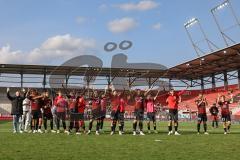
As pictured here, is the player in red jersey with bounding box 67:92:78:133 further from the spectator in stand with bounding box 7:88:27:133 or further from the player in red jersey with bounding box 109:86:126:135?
the spectator in stand with bounding box 7:88:27:133

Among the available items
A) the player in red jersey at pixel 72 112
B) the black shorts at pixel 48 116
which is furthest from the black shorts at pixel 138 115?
the black shorts at pixel 48 116

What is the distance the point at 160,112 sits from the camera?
57.9 meters

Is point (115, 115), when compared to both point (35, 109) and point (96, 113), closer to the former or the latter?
point (96, 113)

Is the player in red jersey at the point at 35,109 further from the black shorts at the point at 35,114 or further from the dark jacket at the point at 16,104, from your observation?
the dark jacket at the point at 16,104

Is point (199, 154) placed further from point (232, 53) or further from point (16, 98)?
point (232, 53)

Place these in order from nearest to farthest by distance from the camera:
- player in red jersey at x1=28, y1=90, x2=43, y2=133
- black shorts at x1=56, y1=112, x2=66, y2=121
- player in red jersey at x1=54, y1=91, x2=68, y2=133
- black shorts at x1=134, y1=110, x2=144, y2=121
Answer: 1. black shorts at x1=134, y1=110, x2=144, y2=121
2. player in red jersey at x1=54, y1=91, x2=68, y2=133
3. black shorts at x1=56, y1=112, x2=66, y2=121
4. player in red jersey at x1=28, y1=90, x2=43, y2=133

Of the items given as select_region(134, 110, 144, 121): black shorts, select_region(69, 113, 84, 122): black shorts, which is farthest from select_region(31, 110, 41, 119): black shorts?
select_region(134, 110, 144, 121): black shorts

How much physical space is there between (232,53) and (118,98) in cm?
3464

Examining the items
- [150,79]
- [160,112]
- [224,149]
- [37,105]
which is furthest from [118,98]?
[150,79]

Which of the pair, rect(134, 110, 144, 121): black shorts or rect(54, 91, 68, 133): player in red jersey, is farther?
rect(54, 91, 68, 133): player in red jersey

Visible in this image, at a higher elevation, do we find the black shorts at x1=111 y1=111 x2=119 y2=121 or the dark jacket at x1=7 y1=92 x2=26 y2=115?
the dark jacket at x1=7 y1=92 x2=26 y2=115

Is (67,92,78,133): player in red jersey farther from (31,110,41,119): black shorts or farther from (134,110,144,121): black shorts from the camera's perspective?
(134,110,144,121): black shorts

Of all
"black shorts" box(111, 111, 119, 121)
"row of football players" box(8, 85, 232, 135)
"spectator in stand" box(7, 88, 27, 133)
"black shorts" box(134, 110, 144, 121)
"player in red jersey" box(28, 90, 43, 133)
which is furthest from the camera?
"player in red jersey" box(28, 90, 43, 133)

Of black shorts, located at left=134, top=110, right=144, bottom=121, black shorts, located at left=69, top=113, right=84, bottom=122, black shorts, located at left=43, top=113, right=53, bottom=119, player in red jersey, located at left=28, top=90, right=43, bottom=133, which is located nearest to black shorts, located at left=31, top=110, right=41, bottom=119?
player in red jersey, located at left=28, top=90, right=43, bottom=133
